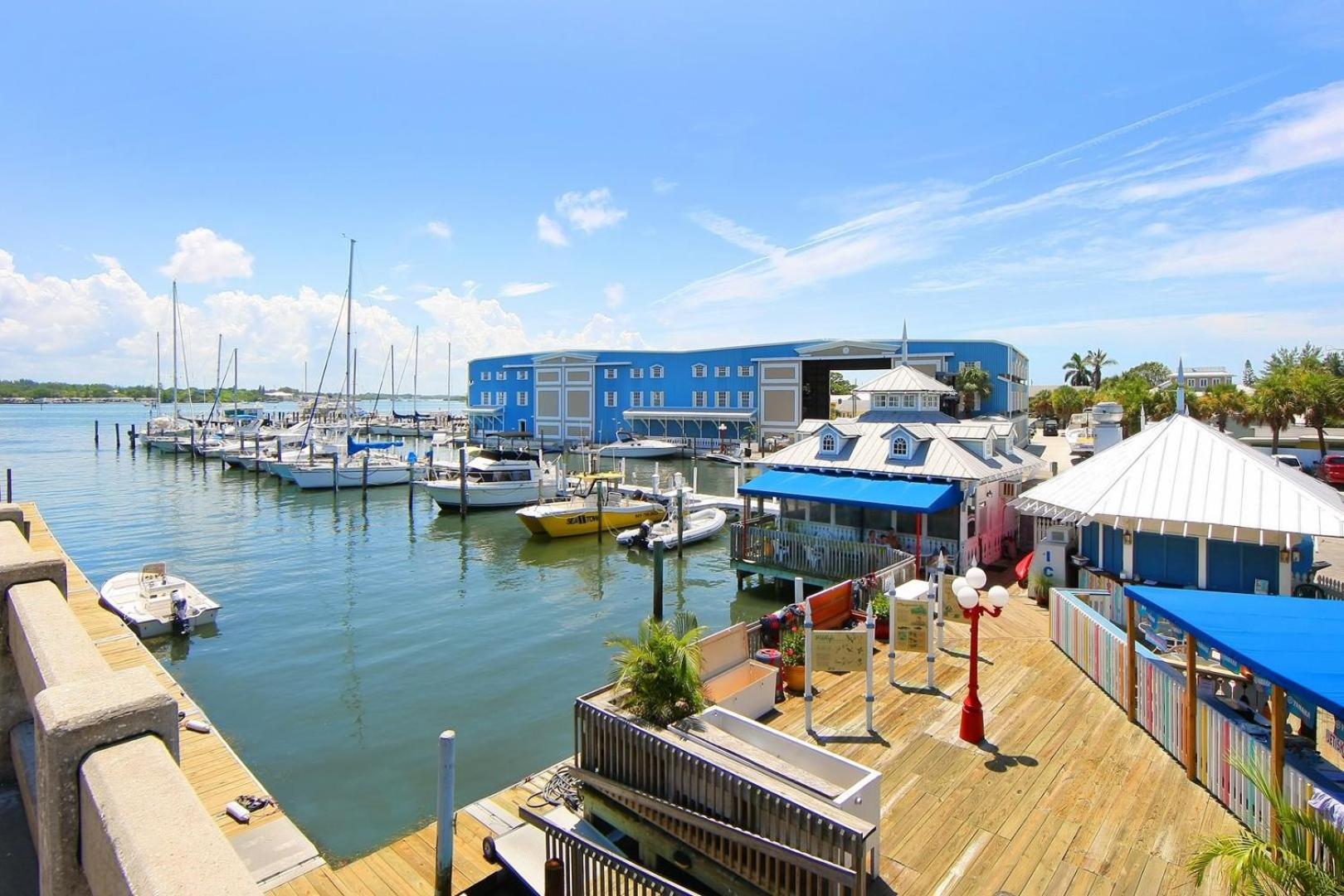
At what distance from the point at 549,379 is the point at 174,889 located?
7977 centimetres

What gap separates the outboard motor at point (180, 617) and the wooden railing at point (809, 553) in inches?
636

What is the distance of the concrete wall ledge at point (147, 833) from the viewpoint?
2.23 meters

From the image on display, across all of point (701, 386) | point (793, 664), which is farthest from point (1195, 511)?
point (701, 386)

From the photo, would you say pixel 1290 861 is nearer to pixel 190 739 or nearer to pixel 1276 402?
pixel 190 739

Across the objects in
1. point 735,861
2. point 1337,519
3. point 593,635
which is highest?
point 1337,519

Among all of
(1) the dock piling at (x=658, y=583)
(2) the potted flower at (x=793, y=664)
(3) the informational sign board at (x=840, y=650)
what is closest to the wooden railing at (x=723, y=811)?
(2) the potted flower at (x=793, y=664)

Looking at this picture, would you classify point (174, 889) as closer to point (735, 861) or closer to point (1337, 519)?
point (735, 861)

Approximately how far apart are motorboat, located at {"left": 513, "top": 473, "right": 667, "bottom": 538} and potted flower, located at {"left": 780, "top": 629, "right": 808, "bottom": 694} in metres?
23.7

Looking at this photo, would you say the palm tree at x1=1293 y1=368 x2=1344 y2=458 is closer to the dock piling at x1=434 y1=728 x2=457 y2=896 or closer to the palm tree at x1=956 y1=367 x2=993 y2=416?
the palm tree at x1=956 y1=367 x2=993 y2=416

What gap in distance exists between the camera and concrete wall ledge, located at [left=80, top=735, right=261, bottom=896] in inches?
87.7

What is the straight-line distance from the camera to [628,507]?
3678 cm

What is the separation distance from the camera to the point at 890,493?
20062 mm

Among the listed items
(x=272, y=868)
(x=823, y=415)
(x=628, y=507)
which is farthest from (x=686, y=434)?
(x=272, y=868)

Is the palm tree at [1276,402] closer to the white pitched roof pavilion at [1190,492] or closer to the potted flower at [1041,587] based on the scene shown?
the white pitched roof pavilion at [1190,492]
